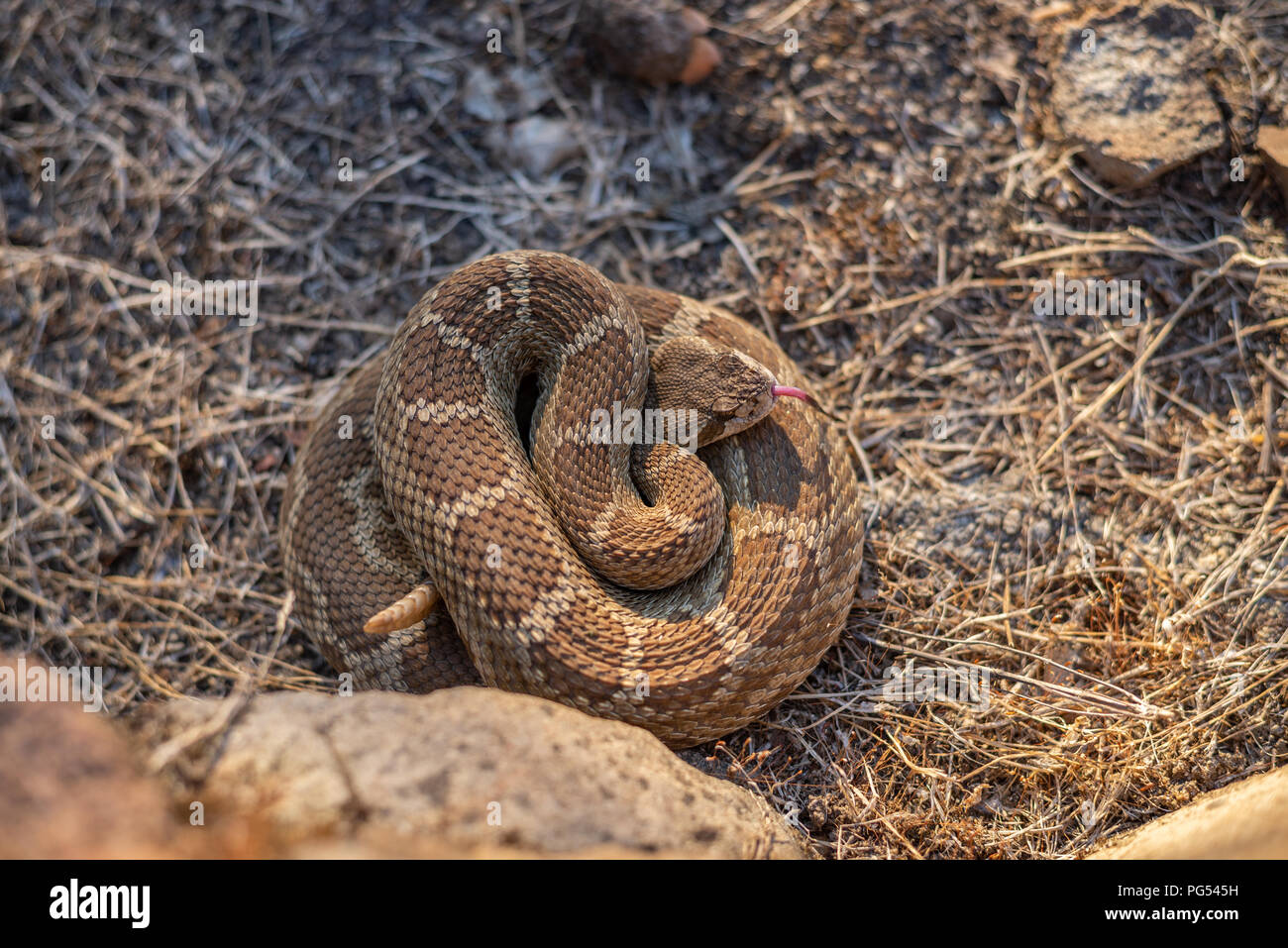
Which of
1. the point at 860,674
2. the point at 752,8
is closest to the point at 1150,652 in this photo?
the point at 860,674

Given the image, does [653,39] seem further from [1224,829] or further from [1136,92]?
[1224,829]

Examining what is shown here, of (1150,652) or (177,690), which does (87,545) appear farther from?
(1150,652)

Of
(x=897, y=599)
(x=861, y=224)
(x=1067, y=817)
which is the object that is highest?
(x=861, y=224)

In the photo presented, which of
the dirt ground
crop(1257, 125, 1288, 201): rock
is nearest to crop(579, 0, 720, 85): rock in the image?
the dirt ground

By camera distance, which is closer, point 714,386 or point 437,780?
point 437,780

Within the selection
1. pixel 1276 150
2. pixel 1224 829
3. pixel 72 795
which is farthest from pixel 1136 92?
pixel 72 795

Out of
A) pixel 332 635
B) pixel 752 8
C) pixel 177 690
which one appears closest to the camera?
pixel 332 635
